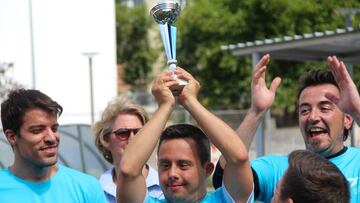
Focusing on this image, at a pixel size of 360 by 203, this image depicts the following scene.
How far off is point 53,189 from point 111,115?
1036 millimetres

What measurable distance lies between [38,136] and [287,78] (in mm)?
24085

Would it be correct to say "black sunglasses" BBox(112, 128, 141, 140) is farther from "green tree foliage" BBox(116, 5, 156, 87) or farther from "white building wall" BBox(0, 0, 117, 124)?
"green tree foliage" BBox(116, 5, 156, 87)

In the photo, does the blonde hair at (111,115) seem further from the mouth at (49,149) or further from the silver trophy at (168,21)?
the silver trophy at (168,21)

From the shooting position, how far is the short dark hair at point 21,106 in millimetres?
3178

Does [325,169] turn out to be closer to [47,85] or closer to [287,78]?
[47,85]

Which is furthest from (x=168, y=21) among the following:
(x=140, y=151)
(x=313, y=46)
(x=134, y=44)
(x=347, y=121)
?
(x=134, y=44)

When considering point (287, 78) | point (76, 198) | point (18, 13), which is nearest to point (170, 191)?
point (76, 198)

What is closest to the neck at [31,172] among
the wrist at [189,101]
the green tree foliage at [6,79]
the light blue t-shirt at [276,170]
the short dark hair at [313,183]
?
the wrist at [189,101]

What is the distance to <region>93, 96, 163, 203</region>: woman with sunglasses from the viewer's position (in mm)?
3963

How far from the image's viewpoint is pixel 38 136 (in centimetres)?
312

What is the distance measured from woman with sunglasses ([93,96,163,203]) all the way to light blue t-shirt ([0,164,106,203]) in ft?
2.30

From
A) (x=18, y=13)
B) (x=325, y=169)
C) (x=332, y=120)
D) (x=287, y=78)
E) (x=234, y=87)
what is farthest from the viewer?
(x=234, y=87)

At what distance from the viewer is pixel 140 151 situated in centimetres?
271

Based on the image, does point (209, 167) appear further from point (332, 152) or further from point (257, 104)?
point (332, 152)
